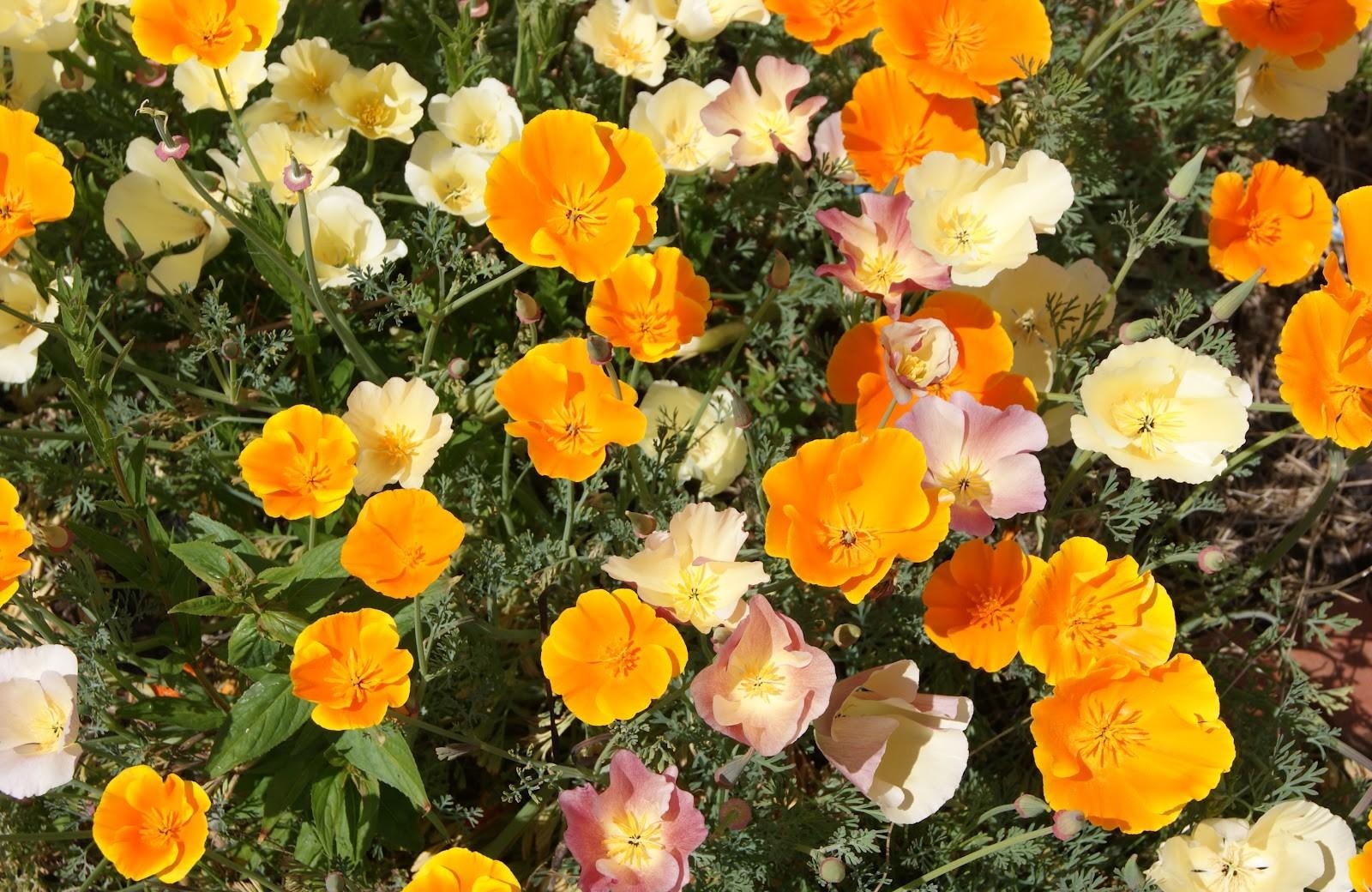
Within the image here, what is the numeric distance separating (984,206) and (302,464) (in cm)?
131

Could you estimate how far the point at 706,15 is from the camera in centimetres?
230

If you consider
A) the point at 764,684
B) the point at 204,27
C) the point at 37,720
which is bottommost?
the point at 37,720

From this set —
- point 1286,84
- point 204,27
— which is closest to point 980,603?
point 1286,84

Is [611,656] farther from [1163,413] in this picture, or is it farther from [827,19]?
[827,19]

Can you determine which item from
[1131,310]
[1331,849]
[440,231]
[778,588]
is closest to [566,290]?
[440,231]

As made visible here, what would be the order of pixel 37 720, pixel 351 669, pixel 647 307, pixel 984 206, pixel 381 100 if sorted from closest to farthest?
pixel 351 669, pixel 37 720, pixel 647 307, pixel 984 206, pixel 381 100

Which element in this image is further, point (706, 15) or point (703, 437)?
point (706, 15)

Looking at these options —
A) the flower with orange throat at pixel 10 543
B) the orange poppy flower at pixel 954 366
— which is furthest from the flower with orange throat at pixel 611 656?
the flower with orange throat at pixel 10 543

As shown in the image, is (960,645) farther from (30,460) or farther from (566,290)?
(30,460)

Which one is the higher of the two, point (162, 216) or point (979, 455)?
point (162, 216)

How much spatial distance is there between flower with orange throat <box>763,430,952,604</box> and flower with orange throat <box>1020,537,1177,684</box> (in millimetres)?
249

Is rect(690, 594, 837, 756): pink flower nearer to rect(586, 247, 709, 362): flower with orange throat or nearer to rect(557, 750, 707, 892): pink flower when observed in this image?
rect(557, 750, 707, 892): pink flower

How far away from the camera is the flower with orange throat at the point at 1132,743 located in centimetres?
172

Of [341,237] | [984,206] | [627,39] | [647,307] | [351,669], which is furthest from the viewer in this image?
[627,39]
